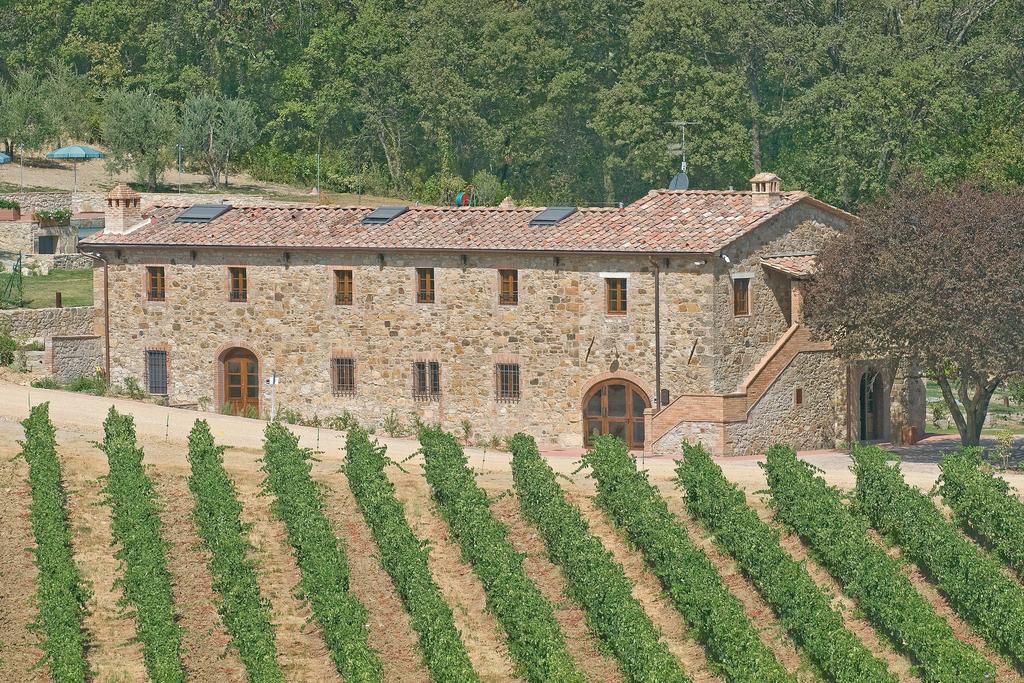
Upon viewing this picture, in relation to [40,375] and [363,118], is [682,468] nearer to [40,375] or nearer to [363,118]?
[40,375]

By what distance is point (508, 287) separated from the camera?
2069 inches

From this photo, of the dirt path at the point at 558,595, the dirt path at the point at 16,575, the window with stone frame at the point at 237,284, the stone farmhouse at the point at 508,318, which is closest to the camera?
the dirt path at the point at 16,575

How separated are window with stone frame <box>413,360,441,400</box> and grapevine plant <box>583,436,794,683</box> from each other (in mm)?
7823

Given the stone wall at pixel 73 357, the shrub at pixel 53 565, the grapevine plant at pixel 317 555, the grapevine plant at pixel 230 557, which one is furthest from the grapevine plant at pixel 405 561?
the stone wall at pixel 73 357

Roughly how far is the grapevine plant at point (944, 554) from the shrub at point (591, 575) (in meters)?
5.30

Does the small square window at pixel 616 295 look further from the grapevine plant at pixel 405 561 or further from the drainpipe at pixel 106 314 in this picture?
the drainpipe at pixel 106 314

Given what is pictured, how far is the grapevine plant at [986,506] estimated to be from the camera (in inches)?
1634

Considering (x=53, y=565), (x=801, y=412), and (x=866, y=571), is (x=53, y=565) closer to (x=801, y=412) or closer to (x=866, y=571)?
(x=866, y=571)

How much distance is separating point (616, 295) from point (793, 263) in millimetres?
4045

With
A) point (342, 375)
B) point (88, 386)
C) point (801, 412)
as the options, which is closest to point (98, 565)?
point (342, 375)

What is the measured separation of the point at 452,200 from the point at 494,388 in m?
32.9

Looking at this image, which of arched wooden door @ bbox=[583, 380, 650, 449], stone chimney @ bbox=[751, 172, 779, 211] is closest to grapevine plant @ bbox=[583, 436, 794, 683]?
arched wooden door @ bbox=[583, 380, 650, 449]

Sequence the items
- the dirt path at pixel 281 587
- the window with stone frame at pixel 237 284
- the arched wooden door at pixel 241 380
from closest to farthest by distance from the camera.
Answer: the dirt path at pixel 281 587
the window with stone frame at pixel 237 284
the arched wooden door at pixel 241 380

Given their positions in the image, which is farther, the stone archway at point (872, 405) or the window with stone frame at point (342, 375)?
the window with stone frame at point (342, 375)
